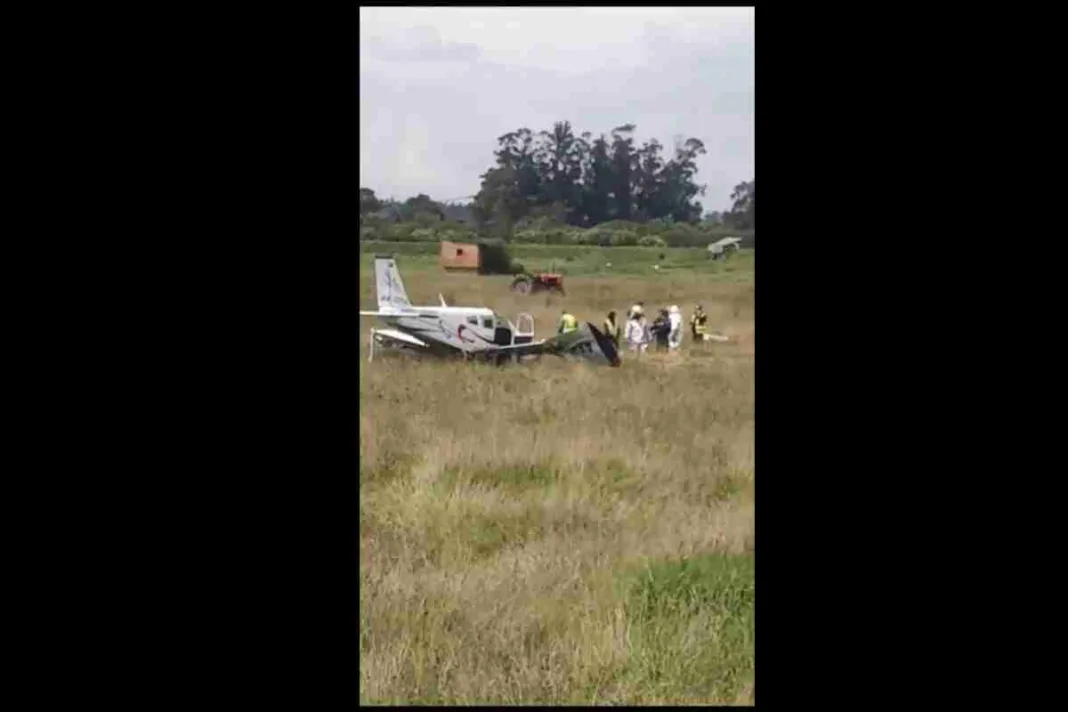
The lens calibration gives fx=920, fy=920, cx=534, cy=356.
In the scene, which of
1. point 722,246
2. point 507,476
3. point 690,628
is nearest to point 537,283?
point 507,476

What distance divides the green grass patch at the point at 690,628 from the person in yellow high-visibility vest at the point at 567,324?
0.93 metres

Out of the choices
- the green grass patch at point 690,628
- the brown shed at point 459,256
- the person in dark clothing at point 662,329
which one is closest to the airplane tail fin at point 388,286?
the brown shed at point 459,256

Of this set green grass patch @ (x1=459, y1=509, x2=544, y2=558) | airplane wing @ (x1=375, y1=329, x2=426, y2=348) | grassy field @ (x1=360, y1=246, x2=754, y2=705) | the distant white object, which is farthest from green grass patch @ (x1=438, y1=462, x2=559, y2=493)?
the distant white object

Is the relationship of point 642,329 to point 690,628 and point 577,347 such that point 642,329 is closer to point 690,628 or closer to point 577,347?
point 577,347

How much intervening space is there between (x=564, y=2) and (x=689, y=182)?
2.74ft

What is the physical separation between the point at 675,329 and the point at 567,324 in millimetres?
286

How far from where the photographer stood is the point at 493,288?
2.30 m

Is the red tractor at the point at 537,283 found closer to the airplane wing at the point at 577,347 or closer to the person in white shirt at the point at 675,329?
the airplane wing at the point at 577,347

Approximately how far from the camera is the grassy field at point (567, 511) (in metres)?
1.33

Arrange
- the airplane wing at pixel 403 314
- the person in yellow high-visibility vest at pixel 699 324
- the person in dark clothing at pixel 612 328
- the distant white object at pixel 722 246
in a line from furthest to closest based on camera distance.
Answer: the person in dark clothing at pixel 612 328 → the person in yellow high-visibility vest at pixel 699 324 → the airplane wing at pixel 403 314 → the distant white object at pixel 722 246

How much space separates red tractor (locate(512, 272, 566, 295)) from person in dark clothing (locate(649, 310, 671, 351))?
0.89ft
